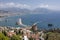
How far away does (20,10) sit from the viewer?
67000 millimetres

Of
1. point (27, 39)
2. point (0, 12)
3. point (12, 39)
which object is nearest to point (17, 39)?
point (12, 39)

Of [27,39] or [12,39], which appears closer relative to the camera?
[12,39]

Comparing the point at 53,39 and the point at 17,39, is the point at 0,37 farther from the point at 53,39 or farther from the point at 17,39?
the point at 53,39

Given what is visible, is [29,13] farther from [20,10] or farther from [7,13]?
[7,13]

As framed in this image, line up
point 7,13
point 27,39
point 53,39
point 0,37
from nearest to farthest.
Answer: point 0,37
point 53,39
point 27,39
point 7,13

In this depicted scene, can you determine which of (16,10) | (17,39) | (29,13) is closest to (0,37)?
(17,39)

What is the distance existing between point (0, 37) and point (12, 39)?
47.0 inches

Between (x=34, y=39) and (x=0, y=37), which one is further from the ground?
(x=0, y=37)

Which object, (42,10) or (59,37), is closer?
(59,37)

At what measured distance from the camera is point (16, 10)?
66.1m

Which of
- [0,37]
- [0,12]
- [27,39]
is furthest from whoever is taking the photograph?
[0,12]

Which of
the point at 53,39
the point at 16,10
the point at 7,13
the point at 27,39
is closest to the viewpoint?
the point at 53,39

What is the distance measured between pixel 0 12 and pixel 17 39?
45.7 m

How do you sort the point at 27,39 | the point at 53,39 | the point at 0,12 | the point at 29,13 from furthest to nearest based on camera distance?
the point at 29,13, the point at 0,12, the point at 27,39, the point at 53,39
